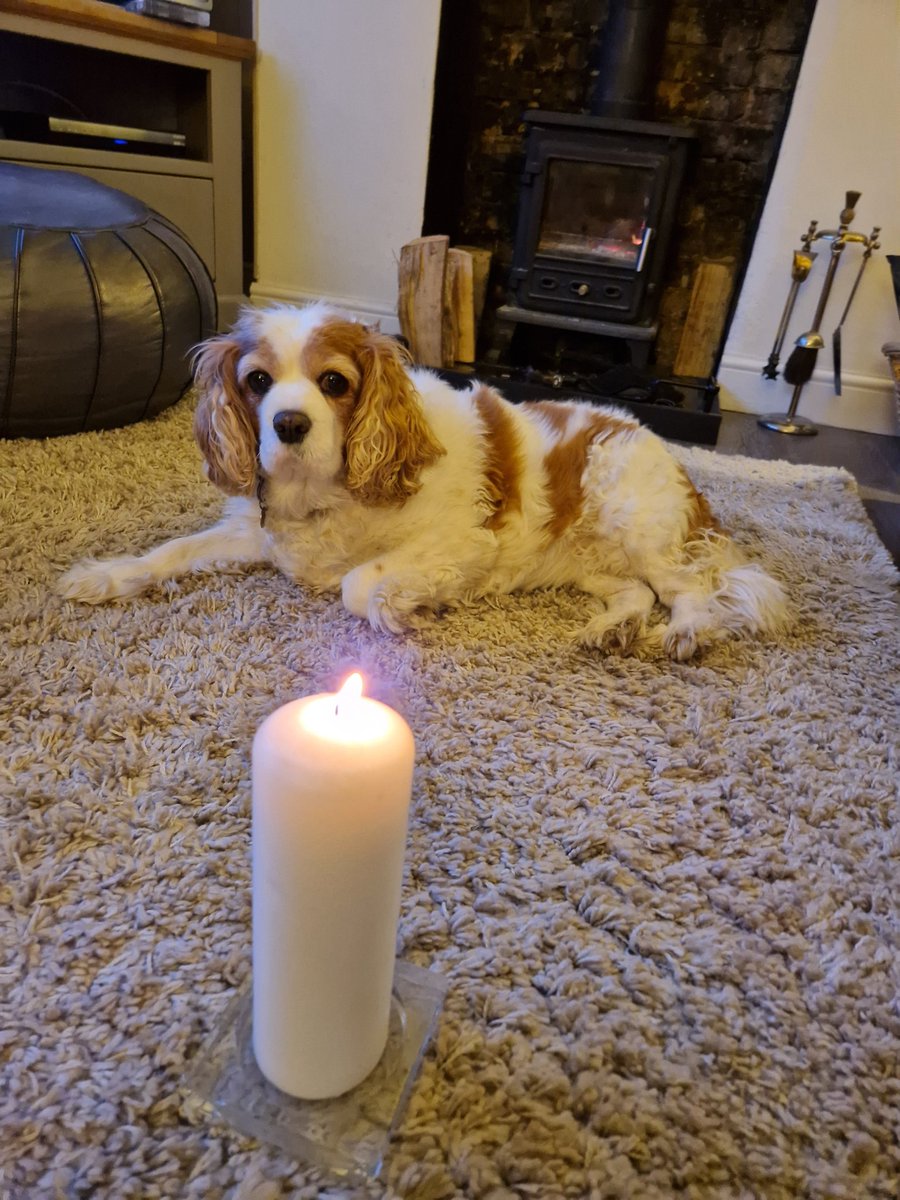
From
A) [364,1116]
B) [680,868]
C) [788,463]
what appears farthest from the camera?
[788,463]

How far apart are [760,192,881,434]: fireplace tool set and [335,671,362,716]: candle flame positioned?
3157mm

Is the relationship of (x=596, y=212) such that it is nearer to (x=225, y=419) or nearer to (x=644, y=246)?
(x=644, y=246)

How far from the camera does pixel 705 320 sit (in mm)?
3504

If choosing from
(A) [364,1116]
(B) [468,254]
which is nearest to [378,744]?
(A) [364,1116]

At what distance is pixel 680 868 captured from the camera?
1024mm

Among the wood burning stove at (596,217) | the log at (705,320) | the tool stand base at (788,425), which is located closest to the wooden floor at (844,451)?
the tool stand base at (788,425)

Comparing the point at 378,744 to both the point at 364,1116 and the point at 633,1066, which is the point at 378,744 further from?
the point at 633,1066

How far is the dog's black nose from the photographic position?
4.58 feet

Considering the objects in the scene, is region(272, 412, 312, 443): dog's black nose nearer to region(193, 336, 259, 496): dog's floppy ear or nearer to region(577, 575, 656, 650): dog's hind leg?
region(193, 336, 259, 496): dog's floppy ear

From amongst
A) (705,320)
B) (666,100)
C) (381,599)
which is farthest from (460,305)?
(381,599)

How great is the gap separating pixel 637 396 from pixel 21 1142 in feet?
9.76

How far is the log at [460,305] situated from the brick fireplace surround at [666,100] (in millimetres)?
235

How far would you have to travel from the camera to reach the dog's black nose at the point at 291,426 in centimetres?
139

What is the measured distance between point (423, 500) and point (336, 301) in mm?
2447
